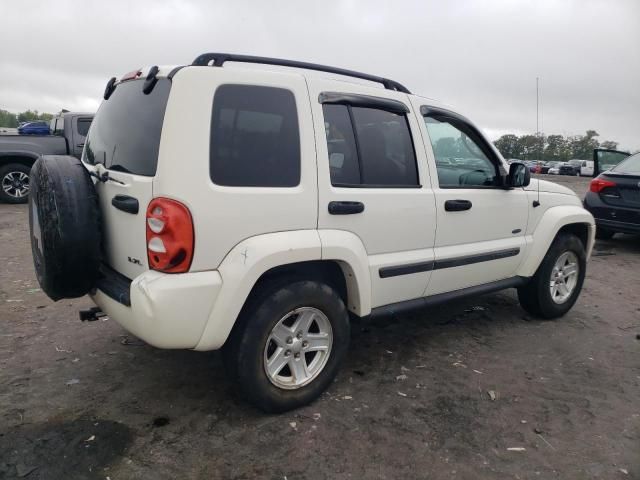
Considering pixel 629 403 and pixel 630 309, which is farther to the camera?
pixel 630 309

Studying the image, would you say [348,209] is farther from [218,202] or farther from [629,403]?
[629,403]

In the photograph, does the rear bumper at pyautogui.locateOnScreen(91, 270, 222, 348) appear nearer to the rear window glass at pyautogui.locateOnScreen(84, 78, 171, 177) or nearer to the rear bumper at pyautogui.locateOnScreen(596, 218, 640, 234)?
the rear window glass at pyautogui.locateOnScreen(84, 78, 171, 177)

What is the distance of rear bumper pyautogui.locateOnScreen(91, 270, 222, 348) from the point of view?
7.50 ft

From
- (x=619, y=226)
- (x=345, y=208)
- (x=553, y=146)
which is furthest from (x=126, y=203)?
(x=553, y=146)

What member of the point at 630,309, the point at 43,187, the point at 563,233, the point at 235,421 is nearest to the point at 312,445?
the point at 235,421

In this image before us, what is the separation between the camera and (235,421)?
270cm

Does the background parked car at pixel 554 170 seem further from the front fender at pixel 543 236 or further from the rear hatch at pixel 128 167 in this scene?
the rear hatch at pixel 128 167

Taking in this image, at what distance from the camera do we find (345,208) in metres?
2.78

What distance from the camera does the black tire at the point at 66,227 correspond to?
249 centimetres

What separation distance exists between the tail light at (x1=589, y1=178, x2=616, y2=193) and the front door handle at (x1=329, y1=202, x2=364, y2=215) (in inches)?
249

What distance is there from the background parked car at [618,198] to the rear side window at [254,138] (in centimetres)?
659

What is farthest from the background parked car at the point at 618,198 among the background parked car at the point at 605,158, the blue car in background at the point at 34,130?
the blue car in background at the point at 34,130

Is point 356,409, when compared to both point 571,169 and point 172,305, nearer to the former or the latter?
point 172,305

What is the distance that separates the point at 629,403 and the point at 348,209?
2.13 meters
